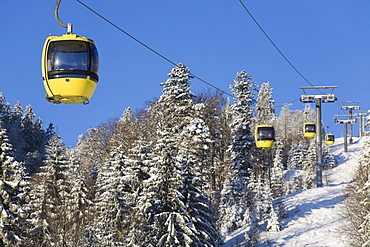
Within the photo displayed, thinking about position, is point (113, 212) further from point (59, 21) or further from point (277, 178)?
point (277, 178)

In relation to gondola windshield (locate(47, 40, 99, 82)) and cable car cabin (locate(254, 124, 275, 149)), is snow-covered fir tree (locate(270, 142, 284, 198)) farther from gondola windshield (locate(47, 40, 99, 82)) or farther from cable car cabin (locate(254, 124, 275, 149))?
gondola windshield (locate(47, 40, 99, 82))

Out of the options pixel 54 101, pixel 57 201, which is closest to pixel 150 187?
pixel 57 201

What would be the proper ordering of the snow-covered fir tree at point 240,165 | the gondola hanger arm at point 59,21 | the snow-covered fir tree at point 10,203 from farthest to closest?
the snow-covered fir tree at point 240,165 → the snow-covered fir tree at point 10,203 → the gondola hanger arm at point 59,21

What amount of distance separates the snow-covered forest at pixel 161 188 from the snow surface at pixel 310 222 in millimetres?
862

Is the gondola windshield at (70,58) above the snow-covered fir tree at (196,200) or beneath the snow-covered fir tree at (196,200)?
above

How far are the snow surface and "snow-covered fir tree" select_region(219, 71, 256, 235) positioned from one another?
197 cm

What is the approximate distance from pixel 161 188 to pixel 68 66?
1792 cm

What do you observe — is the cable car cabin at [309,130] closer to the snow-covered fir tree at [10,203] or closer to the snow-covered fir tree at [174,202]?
the snow-covered fir tree at [174,202]

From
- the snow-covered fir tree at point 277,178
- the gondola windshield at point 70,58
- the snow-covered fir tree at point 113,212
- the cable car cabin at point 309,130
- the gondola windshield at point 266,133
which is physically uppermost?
the cable car cabin at point 309,130

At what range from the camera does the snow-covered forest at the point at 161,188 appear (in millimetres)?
24750

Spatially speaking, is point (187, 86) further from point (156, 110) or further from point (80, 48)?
point (80, 48)

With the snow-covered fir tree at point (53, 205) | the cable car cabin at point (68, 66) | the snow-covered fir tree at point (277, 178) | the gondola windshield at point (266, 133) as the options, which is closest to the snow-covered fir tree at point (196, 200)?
the gondola windshield at point (266, 133)

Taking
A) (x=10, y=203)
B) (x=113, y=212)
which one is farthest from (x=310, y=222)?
(x=10, y=203)

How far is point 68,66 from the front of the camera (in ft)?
26.9
